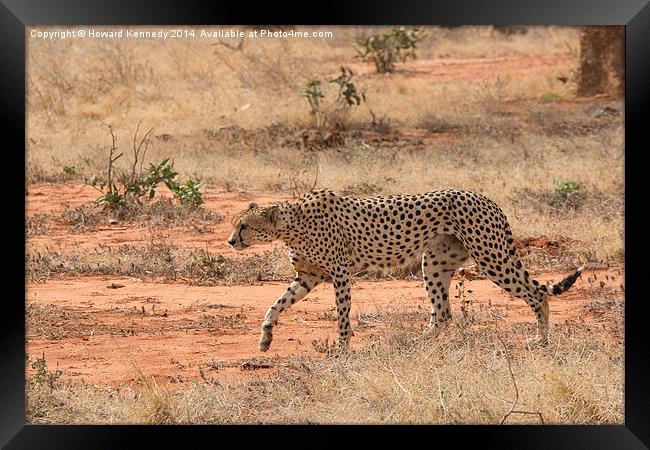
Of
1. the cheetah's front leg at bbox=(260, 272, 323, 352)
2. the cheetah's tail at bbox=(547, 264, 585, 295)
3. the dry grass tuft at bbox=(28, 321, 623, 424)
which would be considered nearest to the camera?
the dry grass tuft at bbox=(28, 321, 623, 424)

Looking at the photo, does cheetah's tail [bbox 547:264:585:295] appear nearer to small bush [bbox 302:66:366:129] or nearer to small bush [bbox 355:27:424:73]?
small bush [bbox 302:66:366:129]

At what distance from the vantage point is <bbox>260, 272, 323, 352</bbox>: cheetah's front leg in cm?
793

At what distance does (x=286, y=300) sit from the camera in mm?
7945

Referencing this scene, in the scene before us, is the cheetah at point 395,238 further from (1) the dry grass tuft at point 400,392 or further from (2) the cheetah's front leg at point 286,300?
(1) the dry grass tuft at point 400,392

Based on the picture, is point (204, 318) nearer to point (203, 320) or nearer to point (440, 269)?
point (203, 320)

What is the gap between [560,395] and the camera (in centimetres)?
670

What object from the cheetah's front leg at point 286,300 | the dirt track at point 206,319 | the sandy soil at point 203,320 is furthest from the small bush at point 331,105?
the cheetah's front leg at point 286,300

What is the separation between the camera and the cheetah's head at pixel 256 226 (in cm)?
809

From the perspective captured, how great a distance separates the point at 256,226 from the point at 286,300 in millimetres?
563

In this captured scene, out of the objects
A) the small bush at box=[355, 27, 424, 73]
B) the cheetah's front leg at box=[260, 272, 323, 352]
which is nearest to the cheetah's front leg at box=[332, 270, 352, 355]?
the cheetah's front leg at box=[260, 272, 323, 352]

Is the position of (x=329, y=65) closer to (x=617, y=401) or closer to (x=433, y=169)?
(x=433, y=169)

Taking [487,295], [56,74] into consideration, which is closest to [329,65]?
[56,74]

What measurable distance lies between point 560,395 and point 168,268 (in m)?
4.60

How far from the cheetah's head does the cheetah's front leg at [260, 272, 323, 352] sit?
0.36 meters
